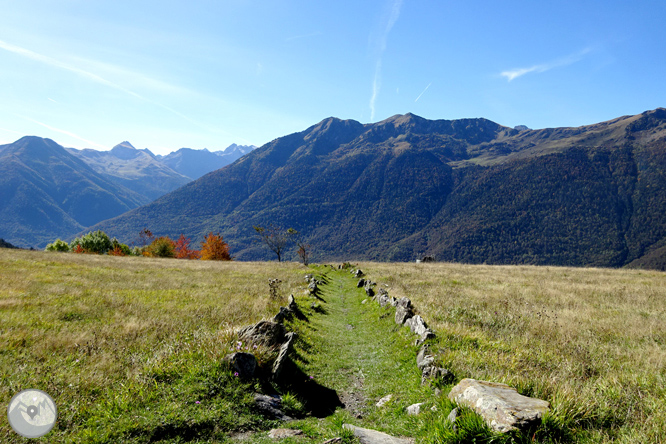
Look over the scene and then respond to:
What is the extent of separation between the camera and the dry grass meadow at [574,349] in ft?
16.9

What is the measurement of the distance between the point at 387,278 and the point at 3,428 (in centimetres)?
2693

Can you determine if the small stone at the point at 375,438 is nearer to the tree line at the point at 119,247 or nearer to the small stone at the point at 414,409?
the small stone at the point at 414,409

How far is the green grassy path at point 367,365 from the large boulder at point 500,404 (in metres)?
1.15

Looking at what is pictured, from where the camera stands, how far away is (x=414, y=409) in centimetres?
651

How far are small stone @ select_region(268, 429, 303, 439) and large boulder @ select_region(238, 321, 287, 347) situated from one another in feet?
9.87

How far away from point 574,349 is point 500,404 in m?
6.70

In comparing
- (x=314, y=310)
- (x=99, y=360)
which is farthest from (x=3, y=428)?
(x=314, y=310)

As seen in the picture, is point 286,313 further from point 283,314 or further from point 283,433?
point 283,433

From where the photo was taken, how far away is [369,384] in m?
8.84

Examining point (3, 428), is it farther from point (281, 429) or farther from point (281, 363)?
point (281, 363)

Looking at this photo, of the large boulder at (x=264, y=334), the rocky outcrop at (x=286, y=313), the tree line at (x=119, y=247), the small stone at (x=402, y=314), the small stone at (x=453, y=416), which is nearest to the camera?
the small stone at (x=453, y=416)

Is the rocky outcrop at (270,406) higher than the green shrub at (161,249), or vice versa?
the rocky outcrop at (270,406)

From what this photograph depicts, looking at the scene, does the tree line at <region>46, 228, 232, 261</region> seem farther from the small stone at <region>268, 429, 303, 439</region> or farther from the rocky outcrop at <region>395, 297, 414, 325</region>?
the small stone at <region>268, 429, 303, 439</region>

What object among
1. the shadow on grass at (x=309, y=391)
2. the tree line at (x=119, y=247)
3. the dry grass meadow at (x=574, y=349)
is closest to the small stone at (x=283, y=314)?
the shadow on grass at (x=309, y=391)
